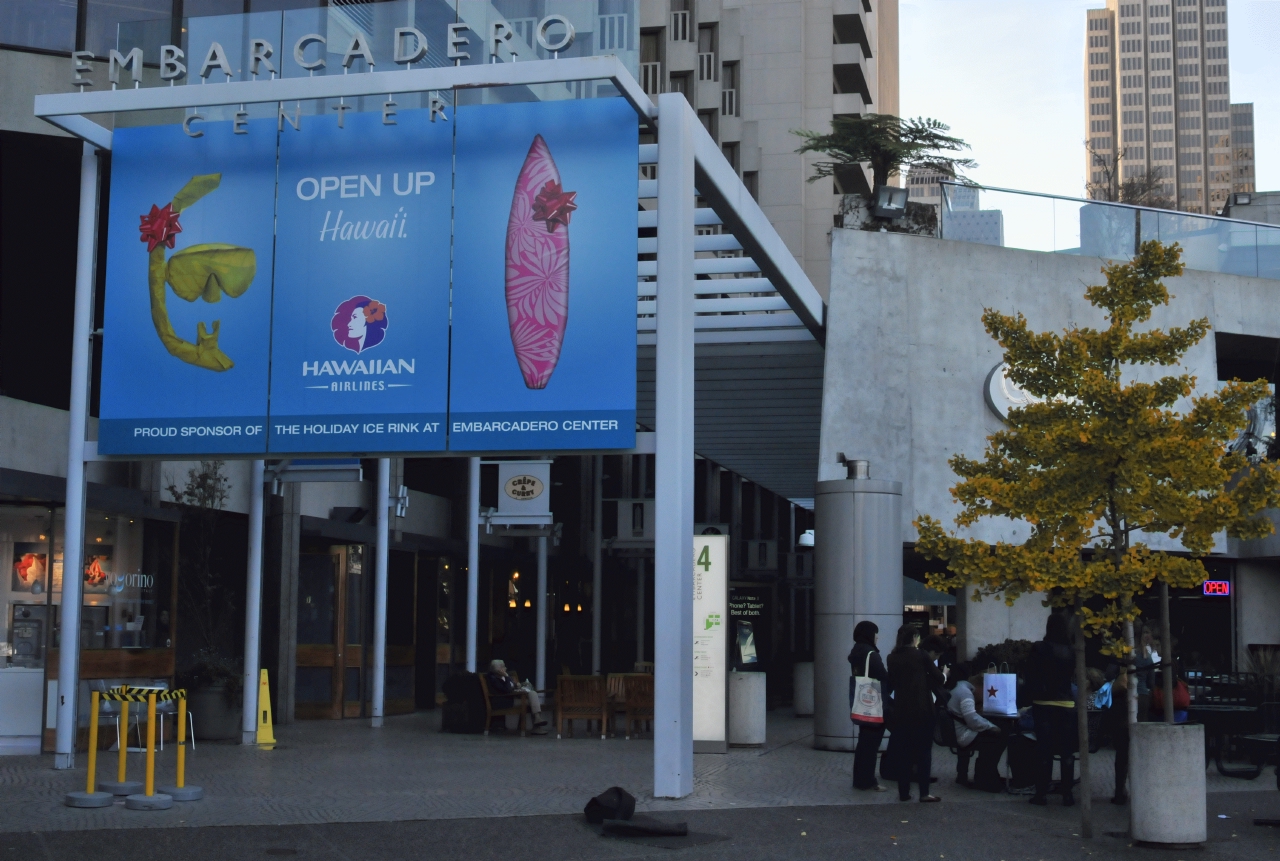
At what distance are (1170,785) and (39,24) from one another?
14951 millimetres

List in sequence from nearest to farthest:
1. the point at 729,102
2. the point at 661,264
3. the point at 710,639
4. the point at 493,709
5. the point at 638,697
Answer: the point at 661,264, the point at 710,639, the point at 638,697, the point at 493,709, the point at 729,102

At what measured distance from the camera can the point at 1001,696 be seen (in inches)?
536

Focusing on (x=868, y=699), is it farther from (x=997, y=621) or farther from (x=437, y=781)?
(x=997, y=621)

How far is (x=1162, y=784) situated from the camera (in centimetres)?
1036

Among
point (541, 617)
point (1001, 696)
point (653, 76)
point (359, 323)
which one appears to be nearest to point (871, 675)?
point (1001, 696)

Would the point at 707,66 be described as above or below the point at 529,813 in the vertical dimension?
above

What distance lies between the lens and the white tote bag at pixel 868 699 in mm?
12922

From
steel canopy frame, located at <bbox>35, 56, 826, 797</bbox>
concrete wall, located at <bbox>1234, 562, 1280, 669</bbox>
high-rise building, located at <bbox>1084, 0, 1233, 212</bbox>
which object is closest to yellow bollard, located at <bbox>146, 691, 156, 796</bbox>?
steel canopy frame, located at <bbox>35, 56, 826, 797</bbox>

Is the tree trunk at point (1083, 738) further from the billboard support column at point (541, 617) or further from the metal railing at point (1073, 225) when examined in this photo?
the billboard support column at point (541, 617)

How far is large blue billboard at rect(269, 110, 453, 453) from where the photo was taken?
44.6ft

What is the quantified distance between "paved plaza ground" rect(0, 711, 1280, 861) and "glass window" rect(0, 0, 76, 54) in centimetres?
835

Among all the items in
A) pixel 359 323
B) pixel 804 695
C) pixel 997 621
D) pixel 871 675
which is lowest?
pixel 804 695

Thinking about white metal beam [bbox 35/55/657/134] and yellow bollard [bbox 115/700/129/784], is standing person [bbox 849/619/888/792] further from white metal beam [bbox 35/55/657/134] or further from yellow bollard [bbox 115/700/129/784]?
yellow bollard [bbox 115/700/129/784]

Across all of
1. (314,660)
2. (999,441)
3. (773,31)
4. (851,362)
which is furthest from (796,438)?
(773,31)
